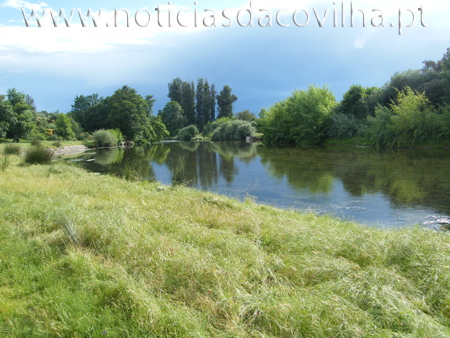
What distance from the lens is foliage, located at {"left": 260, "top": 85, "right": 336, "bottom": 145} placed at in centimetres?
3984

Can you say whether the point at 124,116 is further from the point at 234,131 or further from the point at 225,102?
the point at 225,102

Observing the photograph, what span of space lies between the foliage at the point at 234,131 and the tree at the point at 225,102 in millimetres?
37309

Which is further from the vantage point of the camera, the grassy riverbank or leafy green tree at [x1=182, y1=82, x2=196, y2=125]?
leafy green tree at [x1=182, y1=82, x2=196, y2=125]

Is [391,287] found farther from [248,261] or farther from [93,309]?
[93,309]

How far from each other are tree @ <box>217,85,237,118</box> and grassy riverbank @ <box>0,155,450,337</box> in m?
101

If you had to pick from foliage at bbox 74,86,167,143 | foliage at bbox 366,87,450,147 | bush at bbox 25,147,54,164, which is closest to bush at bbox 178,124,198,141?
foliage at bbox 74,86,167,143

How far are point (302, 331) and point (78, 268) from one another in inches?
101

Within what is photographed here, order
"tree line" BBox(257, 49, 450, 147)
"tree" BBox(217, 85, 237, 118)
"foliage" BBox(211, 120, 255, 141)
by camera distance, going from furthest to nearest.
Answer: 1. "tree" BBox(217, 85, 237, 118)
2. "foliage" BBox(211, 120, 255, 141)
3. "tree line" BBox(257, 49, 450, 147)

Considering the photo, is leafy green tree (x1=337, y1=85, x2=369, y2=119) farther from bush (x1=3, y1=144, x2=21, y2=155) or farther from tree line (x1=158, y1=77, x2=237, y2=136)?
→ tree line (x1=158, y1=77, x2=237, y2=136)

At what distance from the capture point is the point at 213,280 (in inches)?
121

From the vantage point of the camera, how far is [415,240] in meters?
3.91

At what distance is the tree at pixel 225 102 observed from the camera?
10412cm

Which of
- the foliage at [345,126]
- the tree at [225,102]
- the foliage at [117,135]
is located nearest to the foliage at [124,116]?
the foliage at [117,135]

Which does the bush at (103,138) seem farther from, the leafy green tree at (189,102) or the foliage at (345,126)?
the leafy green tree at (189,102)
